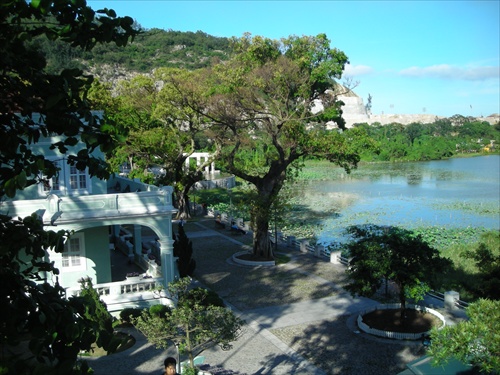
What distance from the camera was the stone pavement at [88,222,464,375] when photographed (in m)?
13.0

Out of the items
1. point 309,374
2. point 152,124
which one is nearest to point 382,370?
point 309,374

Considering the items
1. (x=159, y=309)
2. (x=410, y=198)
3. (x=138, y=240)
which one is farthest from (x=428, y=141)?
(x=159, y=309)

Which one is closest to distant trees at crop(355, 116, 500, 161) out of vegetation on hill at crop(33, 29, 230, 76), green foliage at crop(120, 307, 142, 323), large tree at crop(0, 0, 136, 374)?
vegetation on hill at crop(33, 29, 230, 76)

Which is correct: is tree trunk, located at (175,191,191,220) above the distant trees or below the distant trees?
below

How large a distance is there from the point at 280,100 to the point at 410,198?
3089cm

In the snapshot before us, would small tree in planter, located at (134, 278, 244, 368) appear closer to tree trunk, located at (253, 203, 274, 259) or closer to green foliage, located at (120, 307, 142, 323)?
green foliage, located at (120, 307, 142, 323)

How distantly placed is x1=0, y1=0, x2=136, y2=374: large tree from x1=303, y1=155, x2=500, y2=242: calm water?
29.3 metres

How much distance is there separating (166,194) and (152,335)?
6.94 metres

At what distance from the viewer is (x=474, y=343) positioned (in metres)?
7.36

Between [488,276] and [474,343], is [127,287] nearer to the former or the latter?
[488,276]

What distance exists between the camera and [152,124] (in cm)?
3597

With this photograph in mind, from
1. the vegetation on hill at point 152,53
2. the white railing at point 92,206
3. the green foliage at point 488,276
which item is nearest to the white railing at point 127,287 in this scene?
the white railing at point 92,206

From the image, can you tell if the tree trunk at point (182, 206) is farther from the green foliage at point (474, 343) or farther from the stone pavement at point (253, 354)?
the green foliage at point (474, 343)

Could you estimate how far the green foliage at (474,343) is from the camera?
717cm
